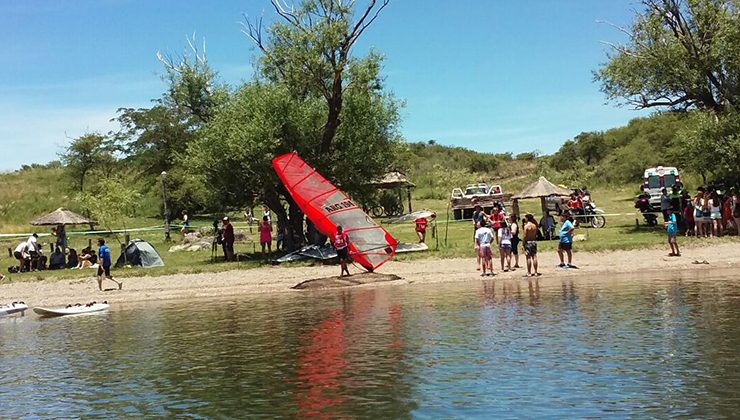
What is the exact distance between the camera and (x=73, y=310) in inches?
816

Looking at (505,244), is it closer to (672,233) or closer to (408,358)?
(672,233)

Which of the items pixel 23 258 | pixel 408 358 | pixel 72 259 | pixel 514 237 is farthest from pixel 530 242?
pixel 23 258

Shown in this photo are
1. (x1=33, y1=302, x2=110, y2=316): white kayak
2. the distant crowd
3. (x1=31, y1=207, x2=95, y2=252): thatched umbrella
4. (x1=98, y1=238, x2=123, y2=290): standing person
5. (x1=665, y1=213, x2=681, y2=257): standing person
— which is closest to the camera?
(x1=33, y1=302, x2=110, y2=316): white kayak

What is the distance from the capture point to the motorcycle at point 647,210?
102 feet

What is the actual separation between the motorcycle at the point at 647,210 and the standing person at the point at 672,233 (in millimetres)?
6333

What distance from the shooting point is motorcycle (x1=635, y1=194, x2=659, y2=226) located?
31128 millimetres

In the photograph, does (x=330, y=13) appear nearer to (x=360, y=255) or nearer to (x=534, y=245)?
(x=360, y=255)

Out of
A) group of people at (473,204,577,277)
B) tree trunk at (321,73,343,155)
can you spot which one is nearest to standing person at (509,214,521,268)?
group of people at (473,204,577,277)

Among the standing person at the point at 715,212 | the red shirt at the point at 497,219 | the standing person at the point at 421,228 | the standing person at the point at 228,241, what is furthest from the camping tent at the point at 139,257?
the standing person at the point at 715,212

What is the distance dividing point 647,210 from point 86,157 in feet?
143

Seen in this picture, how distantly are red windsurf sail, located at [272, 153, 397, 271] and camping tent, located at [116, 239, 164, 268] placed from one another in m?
6.78

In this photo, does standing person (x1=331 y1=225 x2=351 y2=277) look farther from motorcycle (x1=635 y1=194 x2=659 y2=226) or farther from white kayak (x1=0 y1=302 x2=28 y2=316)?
motorcycle (x1=635 y1=194 x2=659 y2=226)

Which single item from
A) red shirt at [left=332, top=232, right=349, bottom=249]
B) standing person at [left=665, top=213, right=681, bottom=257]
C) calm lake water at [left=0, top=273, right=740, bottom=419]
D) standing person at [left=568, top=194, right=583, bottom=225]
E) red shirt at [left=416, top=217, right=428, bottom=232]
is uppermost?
standing person at [left=568, top=194, right=583, bottom=225]

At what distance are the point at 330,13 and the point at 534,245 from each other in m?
12.6
